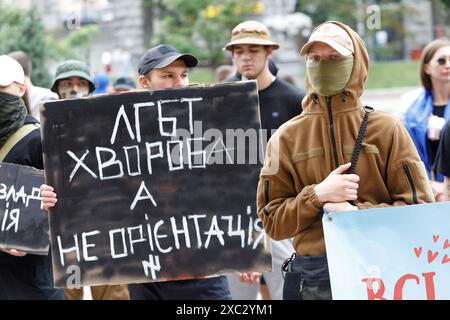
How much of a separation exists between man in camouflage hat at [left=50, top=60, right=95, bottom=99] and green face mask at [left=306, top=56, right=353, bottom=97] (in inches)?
134

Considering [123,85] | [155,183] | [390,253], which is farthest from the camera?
[123,85]

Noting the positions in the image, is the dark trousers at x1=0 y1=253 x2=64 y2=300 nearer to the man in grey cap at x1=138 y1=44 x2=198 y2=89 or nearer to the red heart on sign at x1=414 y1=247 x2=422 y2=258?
the man in grey cap at x1=138 y1=44 x2=198 y2=89

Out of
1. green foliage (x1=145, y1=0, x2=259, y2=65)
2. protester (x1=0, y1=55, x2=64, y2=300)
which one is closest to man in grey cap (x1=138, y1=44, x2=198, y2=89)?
protester (x1=0, y1=55, x2=64, y2=300)

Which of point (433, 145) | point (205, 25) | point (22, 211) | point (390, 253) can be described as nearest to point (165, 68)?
point (22, 211)

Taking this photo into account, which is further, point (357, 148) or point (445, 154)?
point (445, 154)

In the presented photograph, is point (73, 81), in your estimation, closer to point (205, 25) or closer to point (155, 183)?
point (155, 183)

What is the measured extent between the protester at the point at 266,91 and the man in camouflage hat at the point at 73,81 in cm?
108

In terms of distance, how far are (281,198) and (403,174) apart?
537 mm

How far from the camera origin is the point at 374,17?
5148 millimetres

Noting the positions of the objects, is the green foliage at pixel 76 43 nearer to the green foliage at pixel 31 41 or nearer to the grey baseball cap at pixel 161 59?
the green foliage at pixel 31 41

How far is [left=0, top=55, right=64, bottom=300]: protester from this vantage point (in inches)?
216

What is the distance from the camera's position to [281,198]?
166 inches
